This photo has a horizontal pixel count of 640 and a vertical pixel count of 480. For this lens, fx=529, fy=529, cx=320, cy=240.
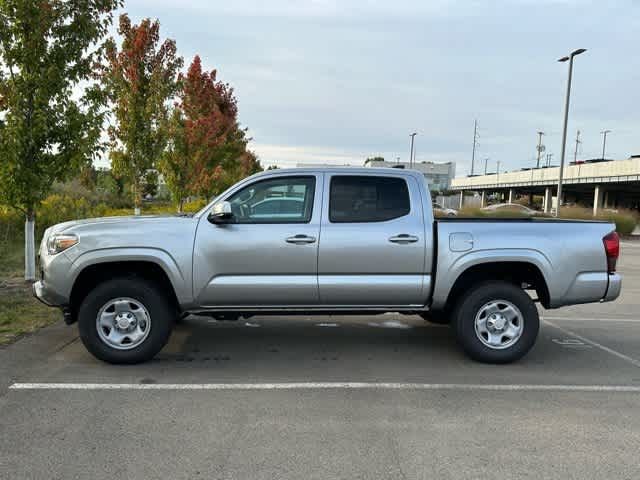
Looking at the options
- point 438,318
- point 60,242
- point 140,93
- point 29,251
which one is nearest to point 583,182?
point 140,93

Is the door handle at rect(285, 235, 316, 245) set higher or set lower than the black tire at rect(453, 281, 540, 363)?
higher

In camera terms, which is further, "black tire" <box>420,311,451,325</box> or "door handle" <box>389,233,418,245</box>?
"black tire" <box>420,311,451,325</box>

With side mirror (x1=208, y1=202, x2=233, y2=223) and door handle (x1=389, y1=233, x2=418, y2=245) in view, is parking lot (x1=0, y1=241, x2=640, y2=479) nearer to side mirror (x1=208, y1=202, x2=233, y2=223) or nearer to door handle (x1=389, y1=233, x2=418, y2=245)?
door handle (x1=389, y1=233, x2=418, y2=245)

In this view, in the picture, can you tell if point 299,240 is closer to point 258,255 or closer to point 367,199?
point 258,255

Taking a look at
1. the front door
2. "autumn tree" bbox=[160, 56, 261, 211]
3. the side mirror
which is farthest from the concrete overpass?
the side mirror

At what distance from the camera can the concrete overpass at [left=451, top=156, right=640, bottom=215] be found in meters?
42.6

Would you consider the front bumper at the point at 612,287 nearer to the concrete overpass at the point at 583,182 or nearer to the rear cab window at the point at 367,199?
the rear cab window at the point at 367,199

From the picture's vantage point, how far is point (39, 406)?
4.18m

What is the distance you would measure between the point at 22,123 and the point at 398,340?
6.64 meters

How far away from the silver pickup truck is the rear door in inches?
0.4

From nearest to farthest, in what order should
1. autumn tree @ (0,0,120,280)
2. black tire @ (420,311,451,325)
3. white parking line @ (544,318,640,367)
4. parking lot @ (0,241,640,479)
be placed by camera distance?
parking lot @ (0,241,640,479)
white parking line @ (544,318,640,367)
black tire @ (420,311,451,325)
autumn tree @ (0,0,120,280)

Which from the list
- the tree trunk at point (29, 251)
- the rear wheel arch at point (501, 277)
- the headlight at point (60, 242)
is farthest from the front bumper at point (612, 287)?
the tree trunk at point (29, 251)

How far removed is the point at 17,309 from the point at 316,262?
4.60 m

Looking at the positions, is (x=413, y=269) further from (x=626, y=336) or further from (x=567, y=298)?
(x=626, y=336)
